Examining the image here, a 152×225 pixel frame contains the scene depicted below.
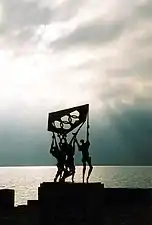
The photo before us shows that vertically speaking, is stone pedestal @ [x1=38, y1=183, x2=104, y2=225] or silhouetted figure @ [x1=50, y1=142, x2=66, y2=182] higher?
silhouetted figure @ [x1=50, y1=142, x2=66, y2=182]

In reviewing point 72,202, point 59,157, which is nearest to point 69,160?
point 59,157

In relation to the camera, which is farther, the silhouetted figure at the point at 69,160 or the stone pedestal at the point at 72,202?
the silhouetted figure at the point at 69,160

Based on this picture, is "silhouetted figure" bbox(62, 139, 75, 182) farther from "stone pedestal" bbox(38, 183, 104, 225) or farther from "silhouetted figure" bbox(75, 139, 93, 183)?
"stone pedestal" bbox(38, 183, 104, 225)

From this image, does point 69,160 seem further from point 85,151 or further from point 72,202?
point 72,202

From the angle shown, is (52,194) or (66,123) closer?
(52,194)

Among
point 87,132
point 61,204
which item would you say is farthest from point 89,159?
point 61,204

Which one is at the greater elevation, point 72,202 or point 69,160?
point 69,160

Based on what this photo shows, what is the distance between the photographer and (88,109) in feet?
72.9

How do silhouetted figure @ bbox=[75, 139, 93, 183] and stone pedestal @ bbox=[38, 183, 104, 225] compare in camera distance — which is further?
silhouetted figure @ bbox=[75, 139, 93, 183]

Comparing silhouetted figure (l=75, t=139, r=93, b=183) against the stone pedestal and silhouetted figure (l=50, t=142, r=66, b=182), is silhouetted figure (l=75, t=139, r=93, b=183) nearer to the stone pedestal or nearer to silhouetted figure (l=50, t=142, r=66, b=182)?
silhouetted figure (l=50, t=142, r=66, b=182)

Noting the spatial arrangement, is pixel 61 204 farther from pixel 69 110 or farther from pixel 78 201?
pixel 69 110

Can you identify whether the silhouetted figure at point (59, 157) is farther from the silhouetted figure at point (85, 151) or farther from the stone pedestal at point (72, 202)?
the stone pedestal at point (72, 202)

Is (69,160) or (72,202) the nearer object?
(72,202)

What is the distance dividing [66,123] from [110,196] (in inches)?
114
